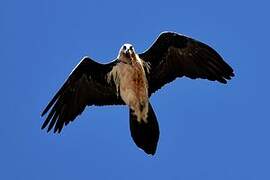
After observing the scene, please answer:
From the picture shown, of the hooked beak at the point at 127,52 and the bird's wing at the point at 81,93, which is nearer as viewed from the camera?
the hooked beak at the point at 127,52

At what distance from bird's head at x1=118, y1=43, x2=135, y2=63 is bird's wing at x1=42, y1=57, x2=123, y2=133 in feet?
1.88

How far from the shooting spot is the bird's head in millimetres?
13883

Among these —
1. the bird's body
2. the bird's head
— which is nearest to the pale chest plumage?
the bird's body

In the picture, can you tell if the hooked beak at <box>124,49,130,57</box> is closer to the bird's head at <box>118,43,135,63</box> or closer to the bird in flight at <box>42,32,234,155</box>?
the bird's head at <box>118,43,135,63</box>

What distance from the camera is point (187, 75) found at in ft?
48.4

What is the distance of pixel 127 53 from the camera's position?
1391 centimetres

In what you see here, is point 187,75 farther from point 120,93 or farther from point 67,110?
point 67,110

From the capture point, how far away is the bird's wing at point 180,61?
14.5 m

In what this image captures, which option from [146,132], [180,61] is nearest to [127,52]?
[180,61]

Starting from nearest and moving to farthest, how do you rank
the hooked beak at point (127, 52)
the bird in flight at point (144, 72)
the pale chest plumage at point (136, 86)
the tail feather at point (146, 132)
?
the tail feather at point (146, 132) < the hooked beak at point (127, 52) < the pale chest plumage at point (136, 86) < the bird in flight at point (144, 72)

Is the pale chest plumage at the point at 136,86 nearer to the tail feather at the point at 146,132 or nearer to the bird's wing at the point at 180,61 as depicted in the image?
the tail feather at the point at 146,132

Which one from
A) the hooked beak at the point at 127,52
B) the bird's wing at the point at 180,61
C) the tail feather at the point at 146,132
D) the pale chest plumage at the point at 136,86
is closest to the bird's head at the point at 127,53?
the hooked beak at the point at 127,52

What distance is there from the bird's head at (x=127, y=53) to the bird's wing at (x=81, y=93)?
57cm

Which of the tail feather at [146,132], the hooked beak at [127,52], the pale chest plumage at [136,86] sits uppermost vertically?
the hooked beak at [127,52]
